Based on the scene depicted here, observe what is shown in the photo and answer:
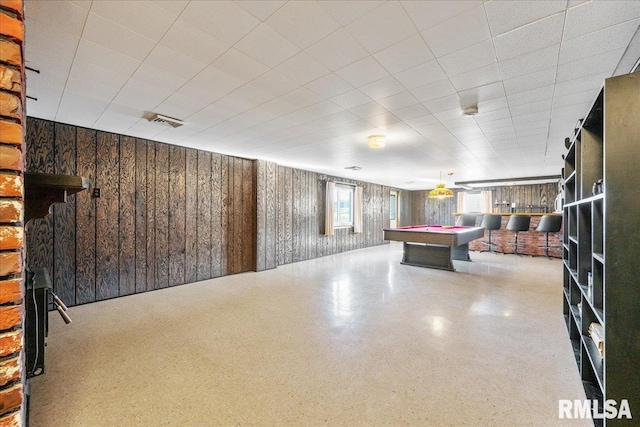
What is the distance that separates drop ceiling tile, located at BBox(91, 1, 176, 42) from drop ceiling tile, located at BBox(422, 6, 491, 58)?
1.62 m

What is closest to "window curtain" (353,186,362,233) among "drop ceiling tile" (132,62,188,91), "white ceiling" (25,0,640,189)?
"white ceiling" (25,0,640,189)

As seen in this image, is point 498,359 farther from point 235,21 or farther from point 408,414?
point 235,21

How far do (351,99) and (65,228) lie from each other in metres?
4.02

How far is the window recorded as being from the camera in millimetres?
8391

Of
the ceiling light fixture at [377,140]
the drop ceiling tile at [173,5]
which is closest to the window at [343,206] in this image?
the ceiling light fixture at [377,140]

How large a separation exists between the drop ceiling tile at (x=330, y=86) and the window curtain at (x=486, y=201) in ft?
33.4

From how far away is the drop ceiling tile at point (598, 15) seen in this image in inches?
58.4

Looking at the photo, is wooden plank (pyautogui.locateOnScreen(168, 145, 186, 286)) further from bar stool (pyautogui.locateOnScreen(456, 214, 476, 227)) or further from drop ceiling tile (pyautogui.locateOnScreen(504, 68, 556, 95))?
bar stool (pyautogui.locateOnScreen(456, 214, 476, 227))

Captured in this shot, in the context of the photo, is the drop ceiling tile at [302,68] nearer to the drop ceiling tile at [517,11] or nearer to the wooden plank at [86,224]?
the drop ceiling tile at [517,11]

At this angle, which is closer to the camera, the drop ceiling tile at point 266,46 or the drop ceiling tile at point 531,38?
the drop ceiling tile at point 531,38

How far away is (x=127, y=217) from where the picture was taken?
4.12m

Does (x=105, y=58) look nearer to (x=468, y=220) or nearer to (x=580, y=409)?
(x=580, y=409)

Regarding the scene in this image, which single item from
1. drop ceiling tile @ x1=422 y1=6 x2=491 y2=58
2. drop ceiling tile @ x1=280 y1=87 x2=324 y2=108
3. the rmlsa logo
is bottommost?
the rmlsa logo

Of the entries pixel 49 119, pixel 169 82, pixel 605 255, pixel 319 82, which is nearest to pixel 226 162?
pixel 49 119
